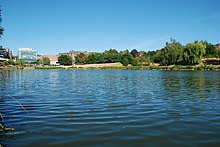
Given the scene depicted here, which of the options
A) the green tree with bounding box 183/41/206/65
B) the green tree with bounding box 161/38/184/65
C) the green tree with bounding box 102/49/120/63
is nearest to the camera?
the green tree with bounding box 183/41/206/65

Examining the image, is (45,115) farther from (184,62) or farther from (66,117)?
(184,62)

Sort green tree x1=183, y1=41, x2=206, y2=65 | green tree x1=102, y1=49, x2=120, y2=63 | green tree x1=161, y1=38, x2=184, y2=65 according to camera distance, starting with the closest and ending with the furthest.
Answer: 1. green tree x1=183, y1=41, x2=206, y2=65
2. green tree x1=161, y1=38, x2=184, y2=65
3. green tree x1=102, y1=49, x2=120, y2=63

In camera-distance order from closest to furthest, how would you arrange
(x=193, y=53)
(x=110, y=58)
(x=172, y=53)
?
(x=193, y=53), (x=172, y=53), (x=110, y=58)

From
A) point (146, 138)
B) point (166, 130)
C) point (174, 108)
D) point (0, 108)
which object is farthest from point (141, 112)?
point (0, 108)

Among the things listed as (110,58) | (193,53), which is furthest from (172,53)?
(110,58)

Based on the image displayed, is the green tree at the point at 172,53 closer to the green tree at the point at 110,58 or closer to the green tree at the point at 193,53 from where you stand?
the green tree at the point at 193,53

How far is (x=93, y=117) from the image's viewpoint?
911cm

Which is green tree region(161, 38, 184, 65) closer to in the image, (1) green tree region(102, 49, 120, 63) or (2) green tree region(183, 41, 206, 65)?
(2) green tree region(183, 41, 206, 65)

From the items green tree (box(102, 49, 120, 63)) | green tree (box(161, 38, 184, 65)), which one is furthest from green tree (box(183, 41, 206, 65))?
green tree (box(102, 49, 120, 63))

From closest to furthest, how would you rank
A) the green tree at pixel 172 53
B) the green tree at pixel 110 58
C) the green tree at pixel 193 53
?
the green tree at pixel 193 53 → the green tree at pixel 172 53 → the green tree at pixel 110 58

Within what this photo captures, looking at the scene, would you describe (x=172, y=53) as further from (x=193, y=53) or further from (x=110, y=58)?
(x=110, y=58)

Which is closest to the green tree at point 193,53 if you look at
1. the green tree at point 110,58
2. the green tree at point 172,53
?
the green tree at point 172,53

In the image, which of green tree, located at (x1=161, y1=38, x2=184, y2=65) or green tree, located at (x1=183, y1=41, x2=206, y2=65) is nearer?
green tree, located at (x1=183, y1=41, x2=206, y2=65)

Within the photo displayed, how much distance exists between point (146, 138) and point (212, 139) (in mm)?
1823
